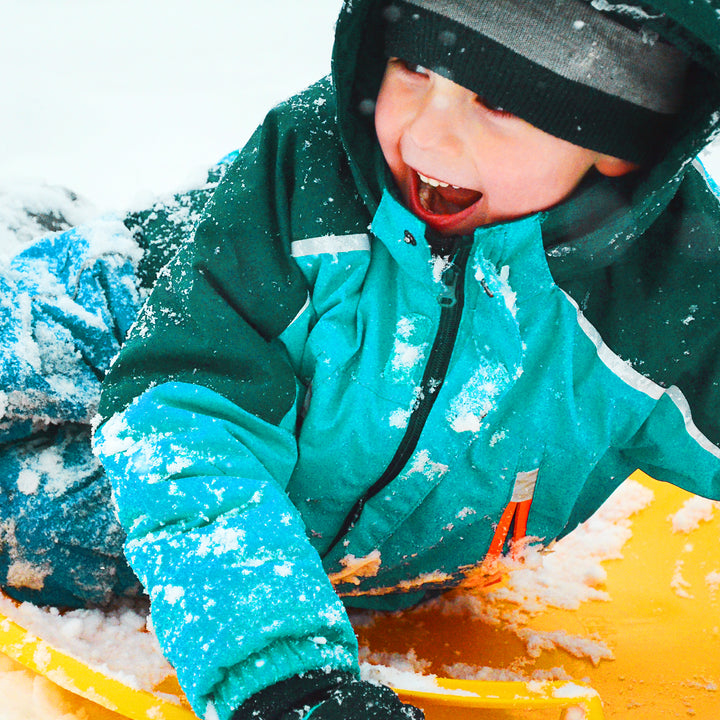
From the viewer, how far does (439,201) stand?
813 millimetres

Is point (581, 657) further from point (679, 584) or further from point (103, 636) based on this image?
point (103, 636)

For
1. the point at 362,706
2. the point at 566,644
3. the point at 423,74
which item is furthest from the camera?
the point at 566,644

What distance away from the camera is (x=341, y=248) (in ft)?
2.67

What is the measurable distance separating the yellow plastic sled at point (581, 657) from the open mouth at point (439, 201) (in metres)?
0.50

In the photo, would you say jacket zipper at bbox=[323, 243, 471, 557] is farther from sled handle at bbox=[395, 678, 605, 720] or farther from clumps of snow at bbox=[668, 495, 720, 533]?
clumps of snow at bbox=[668, 495, 720, 533]

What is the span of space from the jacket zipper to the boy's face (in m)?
0.05

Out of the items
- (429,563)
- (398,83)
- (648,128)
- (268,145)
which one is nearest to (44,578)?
(429,563)

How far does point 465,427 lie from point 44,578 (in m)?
0.60

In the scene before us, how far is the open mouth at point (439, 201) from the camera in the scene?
2.54 ft

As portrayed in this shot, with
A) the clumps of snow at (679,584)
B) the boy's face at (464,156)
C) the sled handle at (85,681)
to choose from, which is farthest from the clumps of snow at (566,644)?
the boy's face at (464,156)

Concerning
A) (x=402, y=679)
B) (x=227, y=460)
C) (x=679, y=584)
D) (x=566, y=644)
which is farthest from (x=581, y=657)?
(x=227, y=460)

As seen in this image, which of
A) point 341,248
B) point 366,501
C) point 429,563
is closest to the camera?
point 341,248

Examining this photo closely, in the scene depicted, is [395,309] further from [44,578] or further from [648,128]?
[44,578]

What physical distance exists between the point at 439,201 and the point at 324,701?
0.52 meters
